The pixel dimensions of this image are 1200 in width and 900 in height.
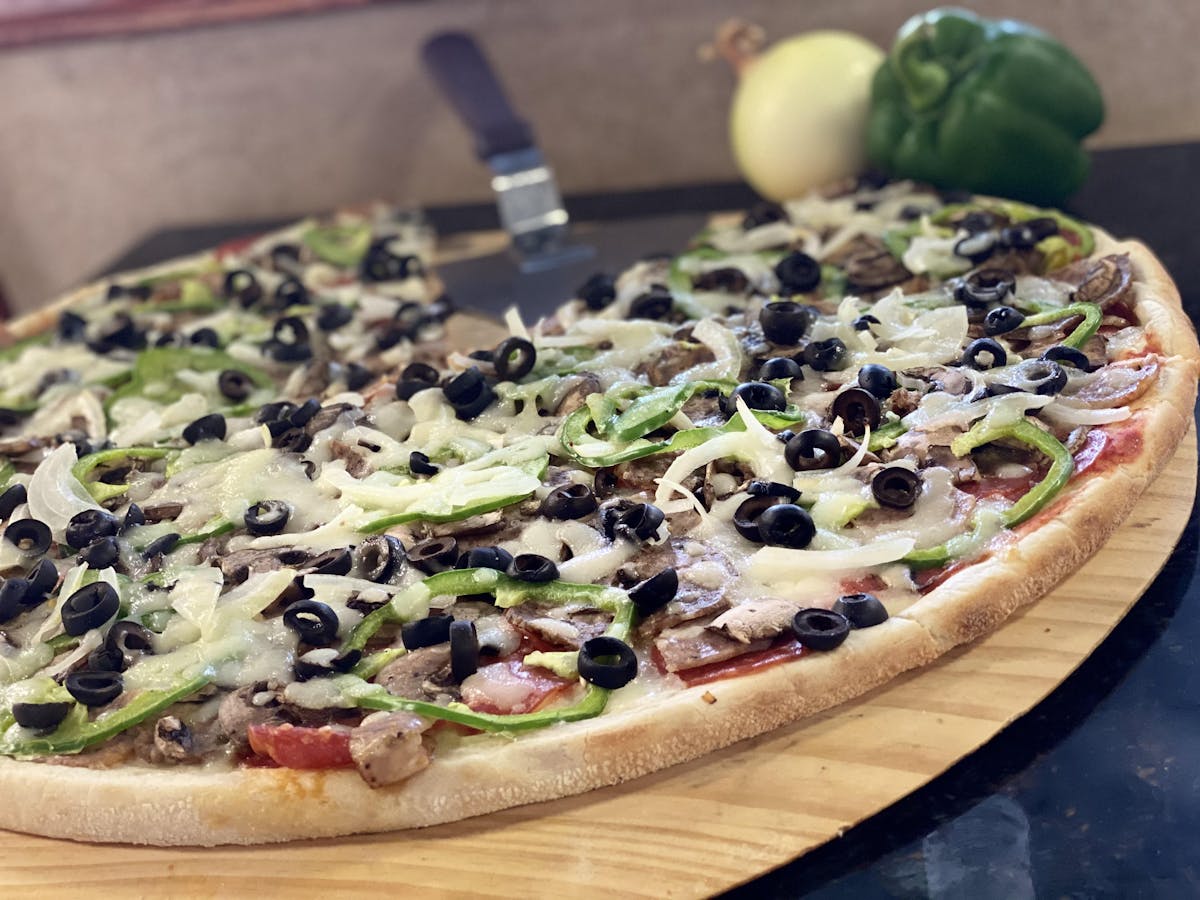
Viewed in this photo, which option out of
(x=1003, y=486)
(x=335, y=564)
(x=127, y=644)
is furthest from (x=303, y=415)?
(x=1003, y=486)

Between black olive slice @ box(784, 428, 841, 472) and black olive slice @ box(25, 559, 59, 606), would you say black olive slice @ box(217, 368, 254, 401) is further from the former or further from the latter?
black olive slice @ box(784, 428, 841, 472)

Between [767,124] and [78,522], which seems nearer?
[78,522]

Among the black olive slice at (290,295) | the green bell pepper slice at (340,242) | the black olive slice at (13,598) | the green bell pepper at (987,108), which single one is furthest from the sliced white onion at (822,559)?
the green bell pepper slice at (340,242)

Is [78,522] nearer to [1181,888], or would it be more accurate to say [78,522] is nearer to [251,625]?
[251,625]

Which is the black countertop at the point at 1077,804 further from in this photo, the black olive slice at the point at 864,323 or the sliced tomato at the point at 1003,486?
the black olive slice at the point at 864,323

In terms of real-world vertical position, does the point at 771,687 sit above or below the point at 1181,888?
above

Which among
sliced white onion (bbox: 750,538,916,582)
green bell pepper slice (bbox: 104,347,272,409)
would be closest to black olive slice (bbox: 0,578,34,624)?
green bell pepper slice (bbox: 104,347,272,409)

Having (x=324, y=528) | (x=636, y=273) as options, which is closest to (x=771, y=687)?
(x=324, y=528)
